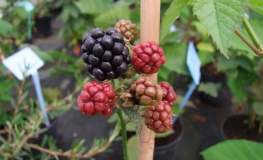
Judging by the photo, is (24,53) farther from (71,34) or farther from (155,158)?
(71,34)

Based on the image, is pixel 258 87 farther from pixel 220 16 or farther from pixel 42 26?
pixel 42 26

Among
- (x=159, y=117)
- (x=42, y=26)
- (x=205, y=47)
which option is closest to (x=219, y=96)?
(x=205, y=47)

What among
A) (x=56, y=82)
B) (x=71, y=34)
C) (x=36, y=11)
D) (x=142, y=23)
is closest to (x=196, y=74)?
(x=142, y=23)

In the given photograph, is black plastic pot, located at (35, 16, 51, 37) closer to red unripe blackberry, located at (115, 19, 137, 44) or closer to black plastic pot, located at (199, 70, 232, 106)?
black plastic pot, located at (199, 70, 232, 106)

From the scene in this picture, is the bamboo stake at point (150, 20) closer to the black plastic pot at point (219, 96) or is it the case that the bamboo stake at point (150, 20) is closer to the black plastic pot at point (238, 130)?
the black plastic pot at point (238, 130)

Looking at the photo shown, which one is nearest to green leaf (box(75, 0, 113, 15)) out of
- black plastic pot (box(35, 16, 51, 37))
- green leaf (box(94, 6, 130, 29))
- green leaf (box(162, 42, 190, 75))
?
green leaf (box(94, 6, 130, 29))

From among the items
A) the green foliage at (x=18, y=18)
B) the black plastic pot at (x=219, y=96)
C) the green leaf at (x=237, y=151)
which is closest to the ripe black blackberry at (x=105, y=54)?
the green leaf at (x=237, y=151)
